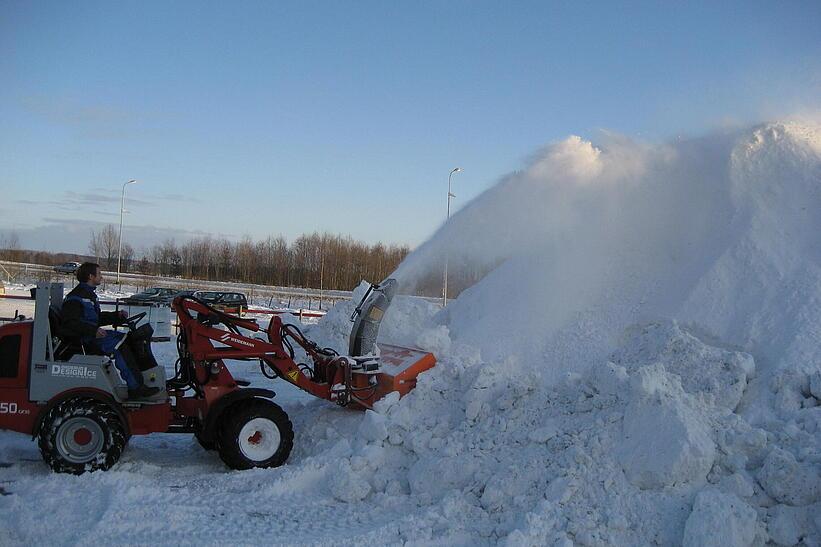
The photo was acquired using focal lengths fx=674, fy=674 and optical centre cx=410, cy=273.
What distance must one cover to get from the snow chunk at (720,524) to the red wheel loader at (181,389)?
3371 millimetres

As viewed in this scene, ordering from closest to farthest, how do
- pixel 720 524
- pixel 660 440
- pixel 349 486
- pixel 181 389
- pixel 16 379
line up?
pixel 720 524
pixel 660 440
pixel 349 486
pixel 16 379
pixel 181 389

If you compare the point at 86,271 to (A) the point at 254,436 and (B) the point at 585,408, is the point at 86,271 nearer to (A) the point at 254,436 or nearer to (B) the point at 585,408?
(A) the point at 254,436

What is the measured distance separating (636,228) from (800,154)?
270 cm

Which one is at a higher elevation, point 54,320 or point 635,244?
point 635,244

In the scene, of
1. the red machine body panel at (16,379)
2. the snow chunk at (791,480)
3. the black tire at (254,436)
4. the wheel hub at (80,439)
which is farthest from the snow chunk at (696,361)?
the red machine body panel at (16,379)

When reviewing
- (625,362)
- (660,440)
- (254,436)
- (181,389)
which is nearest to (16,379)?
(181,389)

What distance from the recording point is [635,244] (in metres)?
10.4

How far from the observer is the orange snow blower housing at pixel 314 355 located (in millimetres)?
6984

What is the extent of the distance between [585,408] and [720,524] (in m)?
1.70

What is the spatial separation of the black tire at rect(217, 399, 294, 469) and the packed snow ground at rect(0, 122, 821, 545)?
0.78ft

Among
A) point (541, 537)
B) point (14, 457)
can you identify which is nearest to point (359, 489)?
point (541, 537)

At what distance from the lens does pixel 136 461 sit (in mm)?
6941

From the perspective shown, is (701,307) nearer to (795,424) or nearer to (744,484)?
(795,424)

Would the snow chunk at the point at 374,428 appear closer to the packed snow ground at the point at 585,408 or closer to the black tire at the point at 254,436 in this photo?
the packed snow ground at the point at 585,408
